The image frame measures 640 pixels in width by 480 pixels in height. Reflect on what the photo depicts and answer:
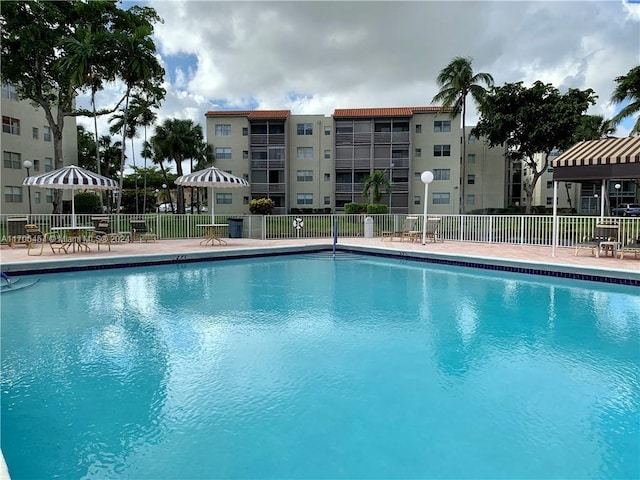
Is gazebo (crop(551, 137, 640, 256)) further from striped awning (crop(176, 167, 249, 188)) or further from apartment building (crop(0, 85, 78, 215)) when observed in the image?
apartment building (crop(0, 85, 78, 215))

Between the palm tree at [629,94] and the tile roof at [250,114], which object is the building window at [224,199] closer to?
the tile roof at [250,114]

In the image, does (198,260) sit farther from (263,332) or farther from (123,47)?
(123,47)

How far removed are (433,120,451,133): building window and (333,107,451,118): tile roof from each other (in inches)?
40.8

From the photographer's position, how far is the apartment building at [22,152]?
27.0 metres

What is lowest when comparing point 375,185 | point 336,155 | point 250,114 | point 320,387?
point 320,387

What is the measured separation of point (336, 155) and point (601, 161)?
27.6 m

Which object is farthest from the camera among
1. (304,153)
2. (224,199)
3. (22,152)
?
(304,153)

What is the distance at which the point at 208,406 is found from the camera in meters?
3.38

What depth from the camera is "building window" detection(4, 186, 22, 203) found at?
1054 inches

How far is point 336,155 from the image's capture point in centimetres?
3634

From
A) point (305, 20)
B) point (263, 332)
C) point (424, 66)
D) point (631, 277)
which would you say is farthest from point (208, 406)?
point (424, 66)

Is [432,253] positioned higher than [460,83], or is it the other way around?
[460,83]

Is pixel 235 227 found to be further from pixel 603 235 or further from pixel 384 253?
pixel 603 235

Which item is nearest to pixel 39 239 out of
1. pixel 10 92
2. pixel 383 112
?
pixel 10 92
